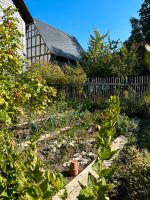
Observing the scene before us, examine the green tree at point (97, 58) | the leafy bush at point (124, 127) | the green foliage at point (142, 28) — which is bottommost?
the leafy bush at point (124, 127)

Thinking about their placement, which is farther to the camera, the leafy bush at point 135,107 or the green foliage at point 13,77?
the leafy bush at point 135,107

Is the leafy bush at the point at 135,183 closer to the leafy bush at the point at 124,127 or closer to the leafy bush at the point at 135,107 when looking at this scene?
the leafy bush at the point at 124,127

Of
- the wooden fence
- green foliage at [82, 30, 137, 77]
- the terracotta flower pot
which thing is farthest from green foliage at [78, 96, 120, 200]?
green foliage at [82, 30, 137, 77]

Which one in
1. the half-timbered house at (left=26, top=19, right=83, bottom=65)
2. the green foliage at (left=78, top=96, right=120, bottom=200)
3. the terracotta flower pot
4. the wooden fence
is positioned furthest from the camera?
the half-timbered house at (left=26, top=19, right=83, bottom=65)

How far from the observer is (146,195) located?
4301 mm

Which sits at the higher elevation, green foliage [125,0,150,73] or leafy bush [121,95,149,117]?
green foliage [125,0,150,73]

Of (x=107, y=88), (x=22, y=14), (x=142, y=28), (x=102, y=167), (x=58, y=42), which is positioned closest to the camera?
(x=102, y=167)

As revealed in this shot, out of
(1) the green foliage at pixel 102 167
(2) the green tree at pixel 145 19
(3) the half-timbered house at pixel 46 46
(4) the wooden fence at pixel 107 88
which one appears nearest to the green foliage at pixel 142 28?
(2) the green tree at pixel 145 19

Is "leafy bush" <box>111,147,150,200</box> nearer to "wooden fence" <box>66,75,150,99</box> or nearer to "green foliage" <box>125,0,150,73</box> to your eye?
"wooden fence" <box>66,75,150,99</box>

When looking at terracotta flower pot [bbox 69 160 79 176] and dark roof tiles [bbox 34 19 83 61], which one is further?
dark roof tiles [bbox 34 19 83 61]

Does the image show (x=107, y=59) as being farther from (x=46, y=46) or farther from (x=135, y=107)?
(x=135, y=107)

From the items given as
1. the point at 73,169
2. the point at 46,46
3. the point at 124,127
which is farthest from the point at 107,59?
the point at 73,169

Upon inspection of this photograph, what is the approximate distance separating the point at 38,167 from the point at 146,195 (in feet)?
12.1

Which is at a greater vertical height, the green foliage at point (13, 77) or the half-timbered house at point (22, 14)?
the half-timbered house at point (22, 14)
